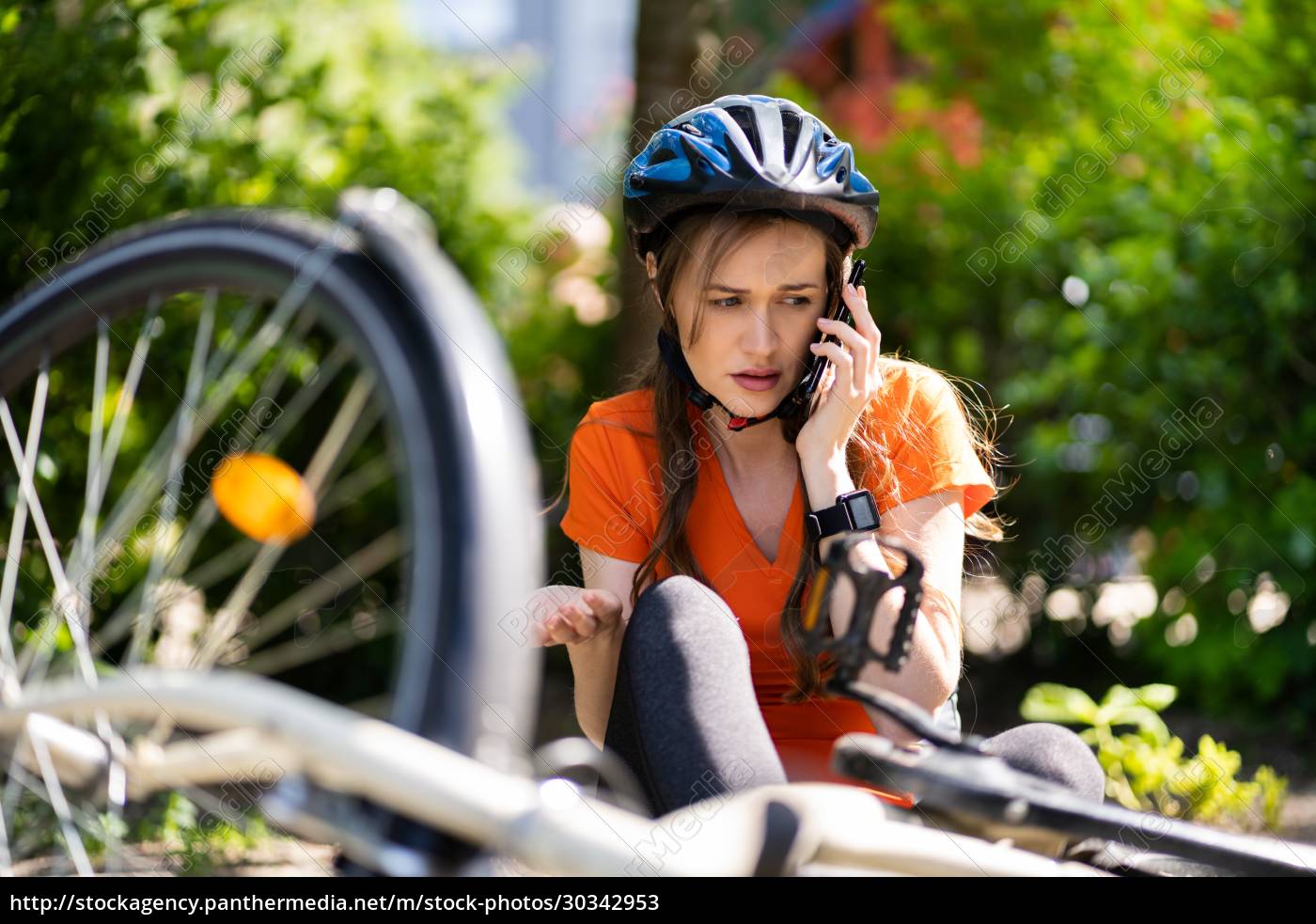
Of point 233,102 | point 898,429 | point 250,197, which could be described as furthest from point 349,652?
point 898,429

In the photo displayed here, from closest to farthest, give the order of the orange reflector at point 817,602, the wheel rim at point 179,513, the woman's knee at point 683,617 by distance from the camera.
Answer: the orange reflector at point 817,602
the wheel rim at point 179,513
the woman's knee at point 683,617

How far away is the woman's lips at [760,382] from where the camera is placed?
2271 millimetres

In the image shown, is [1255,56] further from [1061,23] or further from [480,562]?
[480,562]

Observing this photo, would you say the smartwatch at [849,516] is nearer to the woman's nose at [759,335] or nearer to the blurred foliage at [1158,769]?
the woman's nose at [759,335]

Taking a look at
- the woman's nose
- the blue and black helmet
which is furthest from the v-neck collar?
the blue and black helmet

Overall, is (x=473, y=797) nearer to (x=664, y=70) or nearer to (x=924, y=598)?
(x=924, y=598)

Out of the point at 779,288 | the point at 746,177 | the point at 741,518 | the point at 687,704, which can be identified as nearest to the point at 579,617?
the point at 687,704

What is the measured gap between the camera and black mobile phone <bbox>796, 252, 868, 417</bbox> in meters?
2.25

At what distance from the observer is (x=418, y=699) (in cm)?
121

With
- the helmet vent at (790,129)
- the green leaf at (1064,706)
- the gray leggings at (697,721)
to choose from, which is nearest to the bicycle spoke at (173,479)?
the gray leggings at (697,721)

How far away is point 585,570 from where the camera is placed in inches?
92.4

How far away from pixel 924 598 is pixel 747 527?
409mm

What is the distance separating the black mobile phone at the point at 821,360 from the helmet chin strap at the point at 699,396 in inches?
0.7
